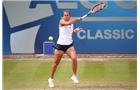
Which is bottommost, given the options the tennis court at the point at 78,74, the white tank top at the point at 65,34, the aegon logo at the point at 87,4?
the tennis court at the point at 78,74

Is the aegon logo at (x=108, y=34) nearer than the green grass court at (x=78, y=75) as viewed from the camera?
No

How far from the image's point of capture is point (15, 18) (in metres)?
13.5

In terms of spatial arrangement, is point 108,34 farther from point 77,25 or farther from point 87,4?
point 87,4

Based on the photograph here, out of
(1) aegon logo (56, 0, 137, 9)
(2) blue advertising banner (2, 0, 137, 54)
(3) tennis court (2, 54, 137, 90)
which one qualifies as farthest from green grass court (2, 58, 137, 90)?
(1) aegon logo (56, 0, 137, 9)

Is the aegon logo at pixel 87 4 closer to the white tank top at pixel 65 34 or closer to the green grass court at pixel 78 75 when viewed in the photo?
the green grass court at pixel 78 75

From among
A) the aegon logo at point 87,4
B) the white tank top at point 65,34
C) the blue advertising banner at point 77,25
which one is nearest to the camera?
the white tank top at point 65,34

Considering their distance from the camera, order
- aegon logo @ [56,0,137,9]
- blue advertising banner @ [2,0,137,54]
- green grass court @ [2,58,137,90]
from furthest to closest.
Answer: blue advertising banner @ [2,0,137,54]
aegon logo @ [56,0,137,9]
green grass court @ [2,58,137,90]

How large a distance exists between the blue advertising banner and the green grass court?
0.98 metres

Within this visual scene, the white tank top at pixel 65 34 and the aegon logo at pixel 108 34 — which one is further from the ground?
the white tank top at pixel 65 34

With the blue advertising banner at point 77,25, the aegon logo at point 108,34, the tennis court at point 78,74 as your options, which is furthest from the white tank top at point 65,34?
the aegon logo at point 108,34

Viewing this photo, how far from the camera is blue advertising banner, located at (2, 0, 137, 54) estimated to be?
524 inches

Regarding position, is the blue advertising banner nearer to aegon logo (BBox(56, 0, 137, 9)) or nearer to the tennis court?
aegon logo (BBox(56, 0, 137, 9))

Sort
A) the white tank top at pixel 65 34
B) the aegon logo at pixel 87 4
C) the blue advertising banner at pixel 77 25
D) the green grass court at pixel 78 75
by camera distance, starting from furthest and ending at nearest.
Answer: the blue advertising banner at pixel 77 25 → the aegon logo at pixel 87 4 → the green grass court at pixel 78 75 → the white tank top at pixel 65 34

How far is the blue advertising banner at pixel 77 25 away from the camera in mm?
13312
